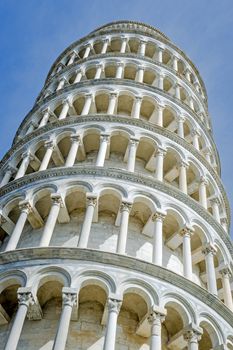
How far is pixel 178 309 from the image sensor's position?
13.5 m

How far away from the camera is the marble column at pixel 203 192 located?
19.1 meters

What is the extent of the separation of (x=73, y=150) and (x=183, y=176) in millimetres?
4191

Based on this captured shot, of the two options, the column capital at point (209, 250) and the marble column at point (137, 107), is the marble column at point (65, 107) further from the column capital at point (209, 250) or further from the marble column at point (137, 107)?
the column capital at point (209, 250)

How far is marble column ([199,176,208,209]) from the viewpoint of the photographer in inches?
751

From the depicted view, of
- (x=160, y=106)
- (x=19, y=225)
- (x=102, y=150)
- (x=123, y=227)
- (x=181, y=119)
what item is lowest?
(x=123, y=227)

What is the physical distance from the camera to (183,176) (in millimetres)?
19172

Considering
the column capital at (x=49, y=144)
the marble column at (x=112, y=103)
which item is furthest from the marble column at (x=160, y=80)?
the column capital at (x=49, y=144)

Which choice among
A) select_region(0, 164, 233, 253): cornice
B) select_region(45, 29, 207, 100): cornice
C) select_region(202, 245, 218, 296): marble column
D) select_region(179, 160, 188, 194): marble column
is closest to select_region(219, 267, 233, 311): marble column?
select_region(202, 245, 218, 296): marble column

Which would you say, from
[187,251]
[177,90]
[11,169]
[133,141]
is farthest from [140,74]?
[187,251]

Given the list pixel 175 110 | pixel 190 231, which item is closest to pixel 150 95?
pixel 175 110

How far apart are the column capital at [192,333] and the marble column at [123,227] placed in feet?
8.57

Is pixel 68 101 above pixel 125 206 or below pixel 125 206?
above

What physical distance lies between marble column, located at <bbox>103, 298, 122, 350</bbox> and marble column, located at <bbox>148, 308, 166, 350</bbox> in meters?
0.89

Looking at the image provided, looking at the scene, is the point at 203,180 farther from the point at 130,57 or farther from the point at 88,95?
the point at 130,57
